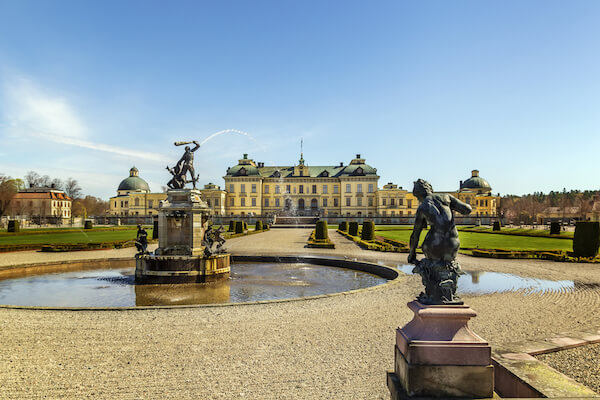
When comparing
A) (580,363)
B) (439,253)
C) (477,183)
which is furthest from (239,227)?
(477,183)

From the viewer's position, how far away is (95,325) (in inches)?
265

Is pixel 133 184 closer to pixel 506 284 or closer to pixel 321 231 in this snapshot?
pixel 321 231

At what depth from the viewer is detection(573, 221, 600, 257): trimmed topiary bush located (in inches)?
671

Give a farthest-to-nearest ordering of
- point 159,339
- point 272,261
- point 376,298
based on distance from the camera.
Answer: point 272,261 → point 376,298 → point 159,339

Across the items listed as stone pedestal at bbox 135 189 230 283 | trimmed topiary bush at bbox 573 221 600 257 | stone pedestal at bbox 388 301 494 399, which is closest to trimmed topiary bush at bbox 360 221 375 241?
trimmed topiary bush at bbox 573 221 600 257

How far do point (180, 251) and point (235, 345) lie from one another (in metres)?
7.00

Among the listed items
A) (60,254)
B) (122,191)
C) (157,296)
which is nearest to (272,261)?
(157,296)

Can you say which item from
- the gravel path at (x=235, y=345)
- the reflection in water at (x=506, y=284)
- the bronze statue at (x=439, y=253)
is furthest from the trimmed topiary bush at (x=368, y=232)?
the bronze statue at (x=439, y=253)

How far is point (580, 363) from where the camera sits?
489cm

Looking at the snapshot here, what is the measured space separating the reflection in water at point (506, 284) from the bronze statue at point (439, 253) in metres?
6.79

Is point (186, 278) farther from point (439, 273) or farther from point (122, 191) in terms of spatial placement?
point (122, 191)

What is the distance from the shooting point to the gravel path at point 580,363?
446cm

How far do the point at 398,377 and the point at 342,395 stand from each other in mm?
822

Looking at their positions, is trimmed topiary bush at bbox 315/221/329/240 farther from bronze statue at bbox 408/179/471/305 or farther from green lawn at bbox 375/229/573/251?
bronze statue at bbox 408/179/471/305
